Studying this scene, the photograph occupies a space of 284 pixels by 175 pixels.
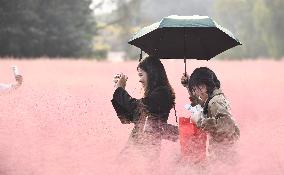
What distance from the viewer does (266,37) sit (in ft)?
147

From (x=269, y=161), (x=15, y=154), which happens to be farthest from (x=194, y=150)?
(x=15, y=154)

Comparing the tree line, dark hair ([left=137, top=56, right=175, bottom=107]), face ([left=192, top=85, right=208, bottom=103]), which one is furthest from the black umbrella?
the tree line

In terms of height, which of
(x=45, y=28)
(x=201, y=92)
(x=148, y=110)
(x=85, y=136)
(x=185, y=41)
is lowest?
(x=85, y=136)

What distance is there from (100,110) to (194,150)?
400 cm

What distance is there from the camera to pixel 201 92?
414 cm

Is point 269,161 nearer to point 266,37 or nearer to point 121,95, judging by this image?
point 121,95

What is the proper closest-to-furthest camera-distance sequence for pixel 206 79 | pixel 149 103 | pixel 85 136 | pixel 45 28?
pixel 206 79
pixel 149 103
pixel 85 136
pixel 45 28

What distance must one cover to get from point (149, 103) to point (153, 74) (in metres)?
0.21

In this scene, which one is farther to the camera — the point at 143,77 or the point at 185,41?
the point at 185,41

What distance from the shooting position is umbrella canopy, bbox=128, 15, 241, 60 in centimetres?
484

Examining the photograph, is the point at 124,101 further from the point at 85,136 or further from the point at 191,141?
the point at 85,136

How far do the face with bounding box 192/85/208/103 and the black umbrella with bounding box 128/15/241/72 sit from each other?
692mm

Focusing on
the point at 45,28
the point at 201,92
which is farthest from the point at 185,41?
the point at 45,28

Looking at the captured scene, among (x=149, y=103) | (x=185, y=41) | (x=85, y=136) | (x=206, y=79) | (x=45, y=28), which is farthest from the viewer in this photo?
(x=45, y=28)
